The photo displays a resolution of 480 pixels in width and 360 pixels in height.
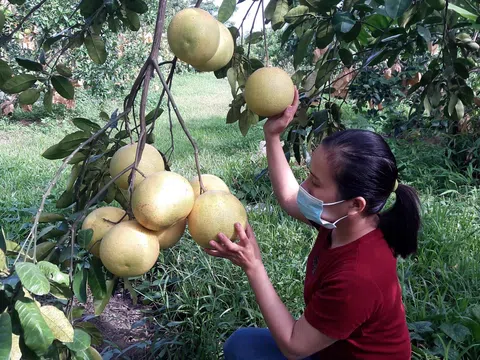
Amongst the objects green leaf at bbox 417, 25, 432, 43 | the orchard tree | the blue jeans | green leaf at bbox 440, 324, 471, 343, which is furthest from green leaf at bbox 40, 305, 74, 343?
green leaf at bbox 440, 324, 471, 343

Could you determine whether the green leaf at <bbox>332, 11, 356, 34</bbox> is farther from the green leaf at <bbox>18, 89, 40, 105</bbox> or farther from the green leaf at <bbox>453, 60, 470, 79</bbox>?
the green leaf at <bbox>18, 89, 40, 105</bbox>

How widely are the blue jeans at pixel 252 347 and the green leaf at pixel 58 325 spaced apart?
107cm

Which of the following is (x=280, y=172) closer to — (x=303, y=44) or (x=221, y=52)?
(x=303, y=44)

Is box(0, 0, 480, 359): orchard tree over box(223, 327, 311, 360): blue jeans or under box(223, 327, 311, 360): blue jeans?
over

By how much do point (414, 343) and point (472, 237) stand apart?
1.02 metres

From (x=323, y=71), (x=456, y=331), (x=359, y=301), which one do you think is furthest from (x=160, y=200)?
(x=456, y=331)

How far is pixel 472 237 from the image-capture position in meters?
2.85

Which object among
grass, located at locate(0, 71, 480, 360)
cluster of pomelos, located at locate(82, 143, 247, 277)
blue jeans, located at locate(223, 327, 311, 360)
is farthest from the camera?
grass, located at locate(0, 71, 480, 360)

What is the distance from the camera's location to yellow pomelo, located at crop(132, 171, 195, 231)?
85 cm

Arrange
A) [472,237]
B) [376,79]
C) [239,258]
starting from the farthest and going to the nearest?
[376,79]
[472,237]
[239,258]

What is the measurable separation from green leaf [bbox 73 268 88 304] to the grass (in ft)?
4.41

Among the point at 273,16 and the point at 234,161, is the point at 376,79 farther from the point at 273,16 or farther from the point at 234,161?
the point at 273,16

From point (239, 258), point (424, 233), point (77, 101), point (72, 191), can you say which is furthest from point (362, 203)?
point (77, 101)

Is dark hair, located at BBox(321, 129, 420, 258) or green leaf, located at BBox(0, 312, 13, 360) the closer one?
green leaf, located at BBox(0, 312, 13, 360)
